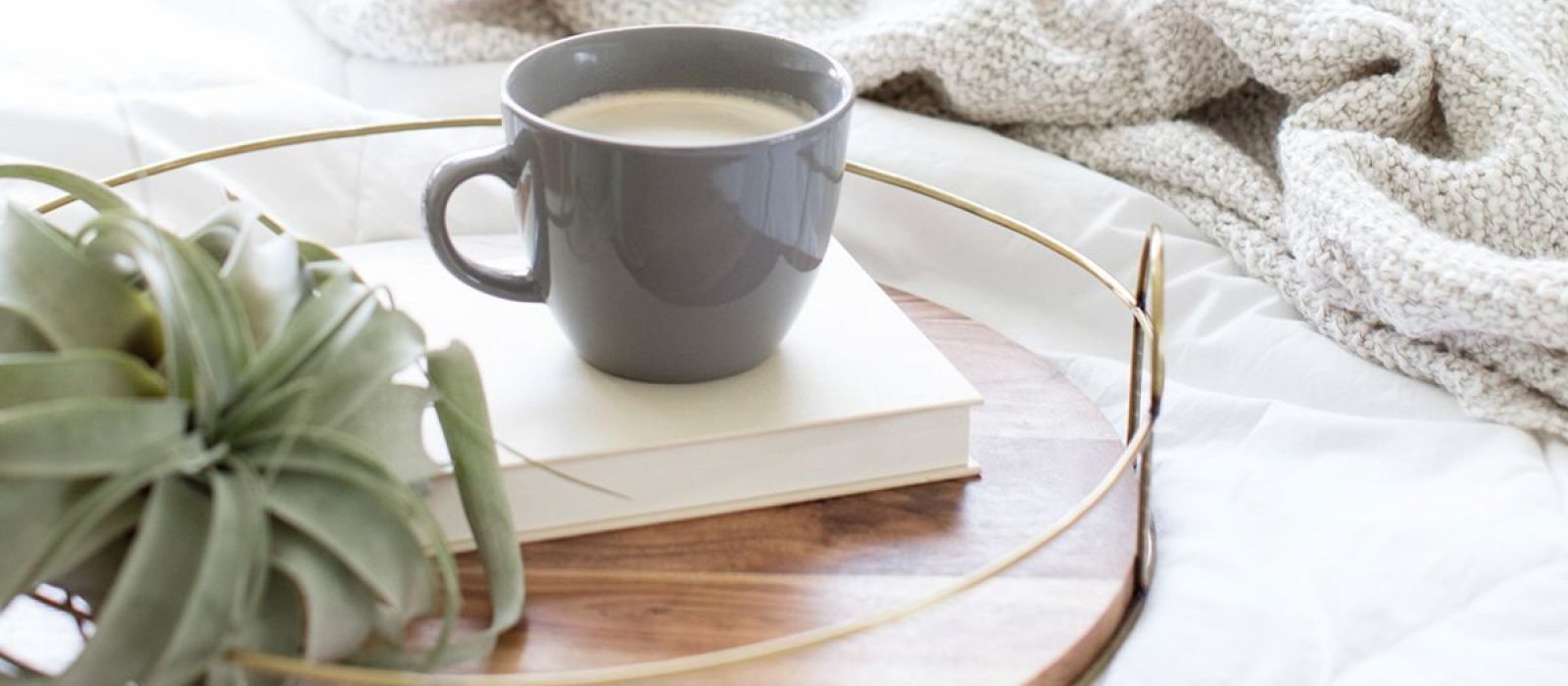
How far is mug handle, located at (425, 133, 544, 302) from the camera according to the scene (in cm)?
46

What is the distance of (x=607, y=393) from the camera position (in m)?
0.48

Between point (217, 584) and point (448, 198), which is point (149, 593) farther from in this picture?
point (448, 198)

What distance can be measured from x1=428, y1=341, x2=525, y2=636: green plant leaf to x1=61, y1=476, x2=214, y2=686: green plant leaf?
0.26 ft

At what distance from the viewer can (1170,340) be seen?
25.1 inches

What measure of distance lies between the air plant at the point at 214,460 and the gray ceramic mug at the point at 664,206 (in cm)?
6

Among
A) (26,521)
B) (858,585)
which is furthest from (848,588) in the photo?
(26,521)

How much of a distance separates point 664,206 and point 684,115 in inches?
2.9

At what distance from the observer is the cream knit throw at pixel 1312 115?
1.84 ft

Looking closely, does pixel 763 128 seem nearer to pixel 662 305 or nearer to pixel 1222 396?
pixel 662 305

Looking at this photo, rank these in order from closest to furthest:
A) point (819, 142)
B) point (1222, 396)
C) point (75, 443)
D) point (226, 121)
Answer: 1. point (75, 443)
2. point (819, 142)
3. point (1222, 396)
4. point (226, 121)

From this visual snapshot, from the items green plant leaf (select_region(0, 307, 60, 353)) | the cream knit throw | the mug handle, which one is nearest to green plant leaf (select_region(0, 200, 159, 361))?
green plant leaf (select_region(0, 307, 60, 353))

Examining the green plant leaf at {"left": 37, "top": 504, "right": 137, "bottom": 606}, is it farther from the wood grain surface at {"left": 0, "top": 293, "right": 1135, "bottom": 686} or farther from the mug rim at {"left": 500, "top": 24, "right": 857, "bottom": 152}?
the mug rim at {"left": 500, "top": 24, "right": 857, "bottom": 152}

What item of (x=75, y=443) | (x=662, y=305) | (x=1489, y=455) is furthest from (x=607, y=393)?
(x=1489, y=455)

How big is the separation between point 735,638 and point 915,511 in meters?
0.08
